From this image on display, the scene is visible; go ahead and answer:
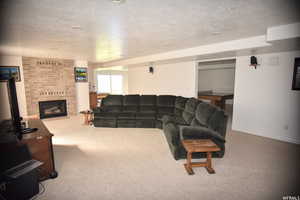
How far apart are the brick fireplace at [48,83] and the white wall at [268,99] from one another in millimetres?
6436

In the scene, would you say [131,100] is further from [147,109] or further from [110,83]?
[110,83]

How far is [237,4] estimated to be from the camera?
1.86m

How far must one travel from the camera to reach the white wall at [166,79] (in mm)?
5641

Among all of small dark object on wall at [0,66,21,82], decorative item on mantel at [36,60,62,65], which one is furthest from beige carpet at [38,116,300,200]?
decorative item on mantel at [36,60,62,65]

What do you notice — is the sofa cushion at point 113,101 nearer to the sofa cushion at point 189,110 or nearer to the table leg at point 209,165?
the sofa cushion at point 189,110

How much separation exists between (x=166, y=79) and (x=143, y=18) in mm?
4337

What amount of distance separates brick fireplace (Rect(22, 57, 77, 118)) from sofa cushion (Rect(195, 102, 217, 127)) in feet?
17.7

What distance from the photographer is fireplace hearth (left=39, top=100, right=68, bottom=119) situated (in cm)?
628

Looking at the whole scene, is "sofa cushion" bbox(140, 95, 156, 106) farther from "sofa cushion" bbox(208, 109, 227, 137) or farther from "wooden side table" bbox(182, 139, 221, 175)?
"wooden side table" bbox(182, 139, 221, 175)

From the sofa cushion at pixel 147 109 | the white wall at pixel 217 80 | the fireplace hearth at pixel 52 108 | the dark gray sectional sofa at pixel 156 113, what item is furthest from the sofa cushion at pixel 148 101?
the white wall at pixel 217 80

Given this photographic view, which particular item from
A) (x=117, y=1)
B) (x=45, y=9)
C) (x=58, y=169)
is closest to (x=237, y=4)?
(x=117, y=1)

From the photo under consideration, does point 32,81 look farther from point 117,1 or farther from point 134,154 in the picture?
point 117,1

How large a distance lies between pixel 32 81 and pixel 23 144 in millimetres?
4959

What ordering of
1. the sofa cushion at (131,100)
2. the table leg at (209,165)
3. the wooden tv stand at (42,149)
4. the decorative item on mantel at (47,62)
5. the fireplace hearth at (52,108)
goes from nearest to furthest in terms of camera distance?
the wooden tv stand at (42,149), the table leg at (209,165), the sofa cushion at (131,100), the decorative item on mantel at (47,62), the fireplace hearth at (52,108)
